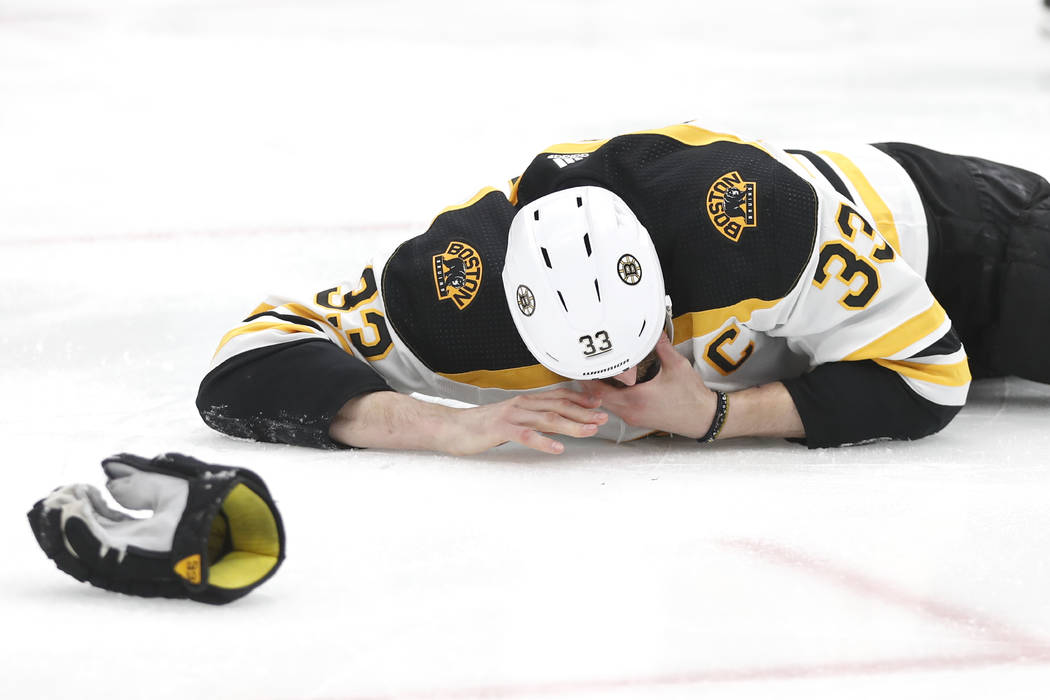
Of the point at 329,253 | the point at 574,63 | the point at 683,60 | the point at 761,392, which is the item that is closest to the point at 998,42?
the point at 683,60

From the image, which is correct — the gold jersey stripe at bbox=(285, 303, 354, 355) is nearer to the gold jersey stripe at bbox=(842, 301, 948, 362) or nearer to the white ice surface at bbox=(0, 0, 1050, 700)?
the white ice surface at bbox=(0, 0, 1050, 700)

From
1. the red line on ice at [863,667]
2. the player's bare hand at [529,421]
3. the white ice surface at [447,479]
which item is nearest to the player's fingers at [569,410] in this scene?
the player's bare hand at [529,421]

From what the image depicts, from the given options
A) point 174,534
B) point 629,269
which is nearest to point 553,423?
point 629,269

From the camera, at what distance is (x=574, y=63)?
6.02 m

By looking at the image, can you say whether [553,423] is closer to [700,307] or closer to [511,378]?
[511,378]

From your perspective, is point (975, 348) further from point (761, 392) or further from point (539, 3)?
point (539, 3)

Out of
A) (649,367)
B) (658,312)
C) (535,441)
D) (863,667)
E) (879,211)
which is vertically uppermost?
(879,211)

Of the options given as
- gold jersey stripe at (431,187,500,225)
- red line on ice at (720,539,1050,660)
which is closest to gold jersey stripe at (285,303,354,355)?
gold jersey stripe at (431,187,500,225)

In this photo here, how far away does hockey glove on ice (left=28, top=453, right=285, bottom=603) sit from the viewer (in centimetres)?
165

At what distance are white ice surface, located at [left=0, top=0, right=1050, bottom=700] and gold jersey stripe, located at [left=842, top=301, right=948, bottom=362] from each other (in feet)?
0.63

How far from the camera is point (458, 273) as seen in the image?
2.32m

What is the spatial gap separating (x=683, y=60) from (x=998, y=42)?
5.03 feet

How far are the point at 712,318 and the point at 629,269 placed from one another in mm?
251

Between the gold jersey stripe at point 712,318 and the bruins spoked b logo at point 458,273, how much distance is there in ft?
1.19
